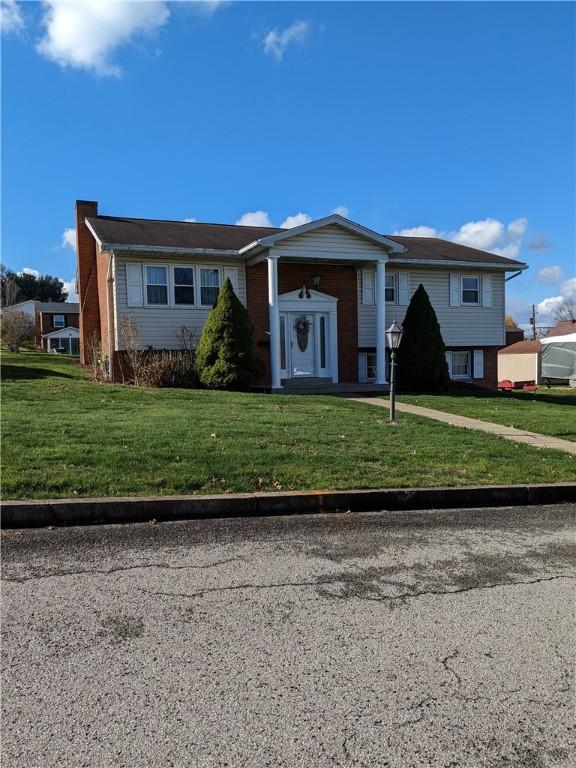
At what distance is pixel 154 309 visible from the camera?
706 inches

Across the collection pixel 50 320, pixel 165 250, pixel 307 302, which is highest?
pixel 50 320

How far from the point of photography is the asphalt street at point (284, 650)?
2.54 m

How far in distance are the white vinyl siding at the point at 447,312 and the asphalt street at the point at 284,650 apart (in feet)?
51.3

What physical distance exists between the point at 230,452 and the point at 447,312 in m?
15.7

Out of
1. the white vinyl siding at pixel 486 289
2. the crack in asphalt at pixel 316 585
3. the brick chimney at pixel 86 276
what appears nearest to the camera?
the crack in asphalt at pixel 316 585

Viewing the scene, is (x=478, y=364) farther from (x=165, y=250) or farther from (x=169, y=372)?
(x=165, y=250)

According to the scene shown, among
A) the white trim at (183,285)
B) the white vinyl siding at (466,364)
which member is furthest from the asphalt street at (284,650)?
the white vinyl siding at (466,364)

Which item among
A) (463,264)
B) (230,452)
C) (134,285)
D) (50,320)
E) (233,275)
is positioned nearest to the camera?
(230,452)

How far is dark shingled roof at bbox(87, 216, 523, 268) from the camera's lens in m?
17.9

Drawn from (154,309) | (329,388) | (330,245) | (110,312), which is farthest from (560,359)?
(110,312)

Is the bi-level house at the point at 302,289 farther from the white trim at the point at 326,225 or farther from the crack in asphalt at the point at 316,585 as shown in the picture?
the crack in asphalt at the point at 316,585

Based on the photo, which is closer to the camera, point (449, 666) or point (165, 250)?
point (449, 666)

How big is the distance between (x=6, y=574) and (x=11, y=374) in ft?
45.6

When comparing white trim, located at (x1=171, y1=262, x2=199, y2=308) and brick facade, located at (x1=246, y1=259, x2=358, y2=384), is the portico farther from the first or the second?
white trim, located at (x1=171, y1=262, x2=199, y2=308)
